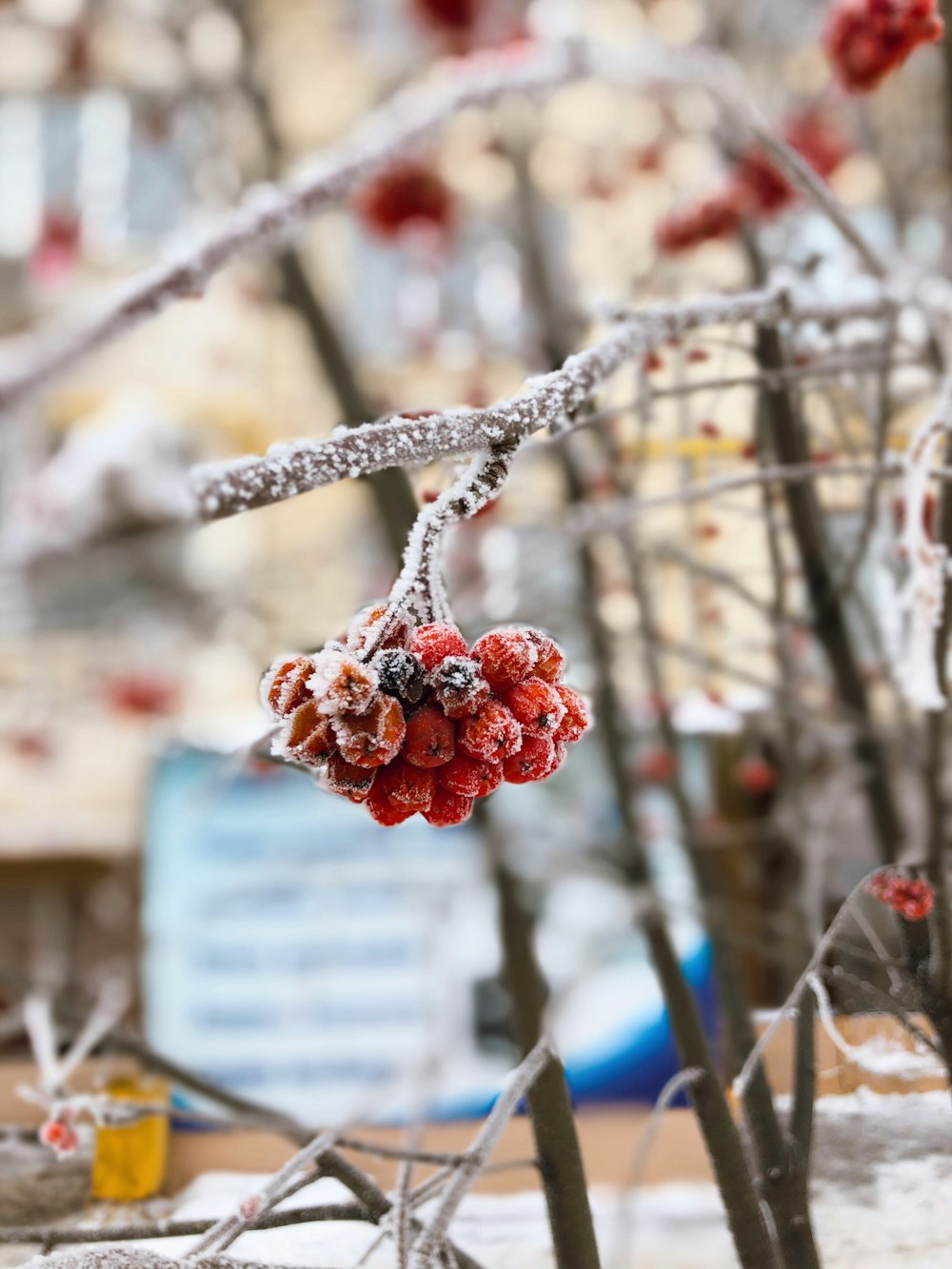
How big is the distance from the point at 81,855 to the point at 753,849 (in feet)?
8.52

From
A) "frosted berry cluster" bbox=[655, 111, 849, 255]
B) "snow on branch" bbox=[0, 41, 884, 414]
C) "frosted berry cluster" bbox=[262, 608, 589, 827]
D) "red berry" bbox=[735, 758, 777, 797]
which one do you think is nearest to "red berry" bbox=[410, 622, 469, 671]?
"frosted berry cluster" bbox=[262, 608, 589, 827]

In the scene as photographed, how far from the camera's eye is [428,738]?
379 mm

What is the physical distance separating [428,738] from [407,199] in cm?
157

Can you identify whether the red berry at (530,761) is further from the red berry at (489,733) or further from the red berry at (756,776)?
the red berry at (756,776)

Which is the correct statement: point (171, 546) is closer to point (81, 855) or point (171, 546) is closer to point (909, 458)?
point (81, 855)

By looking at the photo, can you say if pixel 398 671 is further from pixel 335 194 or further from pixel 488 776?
pixel 335 194

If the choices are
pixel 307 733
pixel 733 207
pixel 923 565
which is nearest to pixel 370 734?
pixel 307 733

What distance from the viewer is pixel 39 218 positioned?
431 centimetres

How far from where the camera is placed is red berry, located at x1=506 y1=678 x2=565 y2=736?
398mm

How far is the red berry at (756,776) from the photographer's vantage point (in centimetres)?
159

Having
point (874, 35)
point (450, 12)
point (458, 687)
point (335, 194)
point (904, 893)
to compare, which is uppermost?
point (450, 12)

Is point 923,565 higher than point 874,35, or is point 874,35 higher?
point 874,35

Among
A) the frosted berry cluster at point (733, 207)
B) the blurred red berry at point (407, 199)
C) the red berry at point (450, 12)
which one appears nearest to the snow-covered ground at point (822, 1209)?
the frosted berry cluster at point (733, 207)

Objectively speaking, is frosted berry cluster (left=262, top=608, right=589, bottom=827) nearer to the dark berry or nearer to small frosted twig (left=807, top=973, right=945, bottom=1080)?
the dark berry
